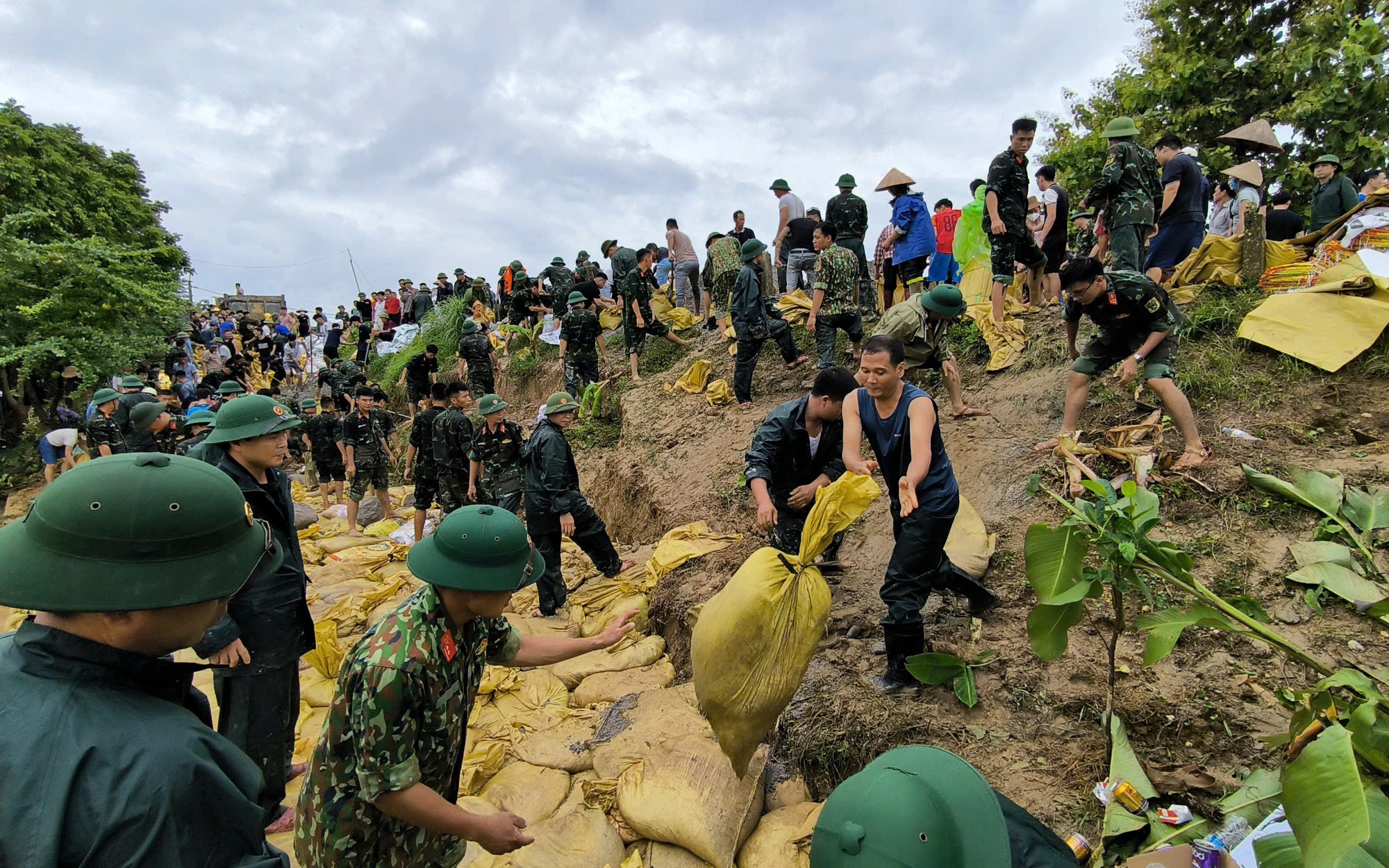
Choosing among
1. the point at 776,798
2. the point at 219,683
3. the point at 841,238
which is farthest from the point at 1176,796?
the point at 841,238

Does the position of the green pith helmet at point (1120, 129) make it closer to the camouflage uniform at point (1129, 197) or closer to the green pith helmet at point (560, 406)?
the camouflage uniform at point (1129, 197)

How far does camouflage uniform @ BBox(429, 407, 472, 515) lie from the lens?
601 cm

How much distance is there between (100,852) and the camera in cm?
88

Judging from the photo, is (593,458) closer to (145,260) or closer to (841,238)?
(841,238)

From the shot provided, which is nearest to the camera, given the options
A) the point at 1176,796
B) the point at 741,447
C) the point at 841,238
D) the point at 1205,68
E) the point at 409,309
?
the point at 1176,796

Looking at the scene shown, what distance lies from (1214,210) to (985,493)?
5.64 metres

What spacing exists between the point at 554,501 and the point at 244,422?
229 centimetres

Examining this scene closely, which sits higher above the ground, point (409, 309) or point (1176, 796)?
point (409, 309)

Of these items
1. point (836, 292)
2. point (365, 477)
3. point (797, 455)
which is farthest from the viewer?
point (365, 477)

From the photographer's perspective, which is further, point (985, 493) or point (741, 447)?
point (741, 447)

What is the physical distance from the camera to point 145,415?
593 cm

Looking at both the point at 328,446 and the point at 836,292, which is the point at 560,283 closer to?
the point at 328,446

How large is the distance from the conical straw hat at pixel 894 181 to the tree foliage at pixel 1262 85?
5.36 m

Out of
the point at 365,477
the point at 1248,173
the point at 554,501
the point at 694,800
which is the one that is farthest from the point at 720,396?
the point at 1248,173
